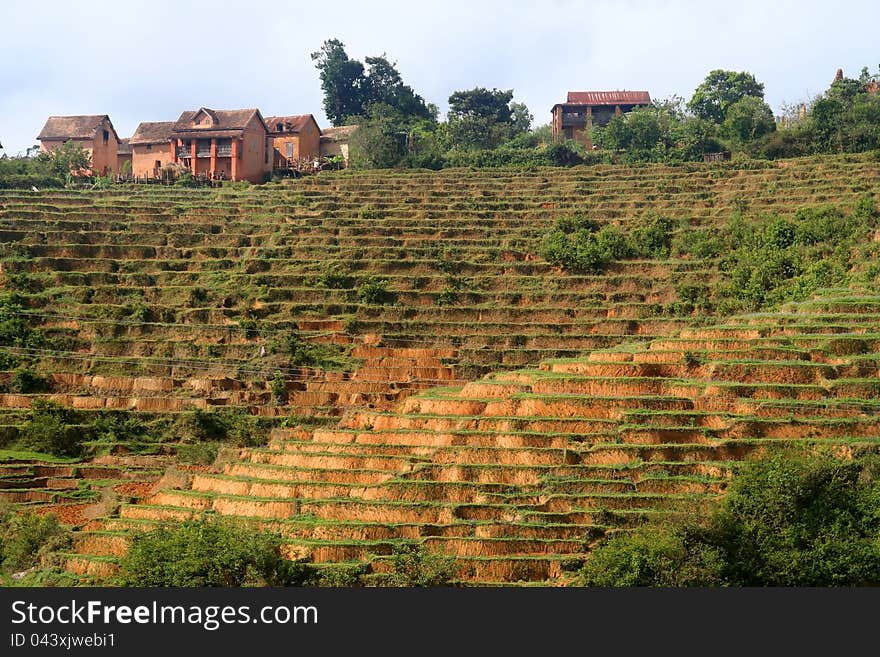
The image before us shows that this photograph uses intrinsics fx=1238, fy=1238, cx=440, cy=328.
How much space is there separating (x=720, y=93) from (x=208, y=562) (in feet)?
152

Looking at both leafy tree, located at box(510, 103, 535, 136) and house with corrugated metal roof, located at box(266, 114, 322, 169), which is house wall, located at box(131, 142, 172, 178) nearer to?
house with corrugated metal roof, located at box(266, 114, 322, 169)

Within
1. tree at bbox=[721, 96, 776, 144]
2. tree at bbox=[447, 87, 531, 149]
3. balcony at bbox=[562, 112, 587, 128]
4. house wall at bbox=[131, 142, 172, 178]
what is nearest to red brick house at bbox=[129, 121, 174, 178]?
house wall at bbox=[131, 142, 172, 178]

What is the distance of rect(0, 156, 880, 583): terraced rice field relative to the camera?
24859mm

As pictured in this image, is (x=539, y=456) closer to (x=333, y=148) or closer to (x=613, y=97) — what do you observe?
(x=333, y=148)

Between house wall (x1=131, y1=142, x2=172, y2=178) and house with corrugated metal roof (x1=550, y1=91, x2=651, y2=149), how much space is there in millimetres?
19486

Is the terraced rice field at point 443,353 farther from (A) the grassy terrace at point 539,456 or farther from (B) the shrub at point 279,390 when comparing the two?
(B) the shrub at point 279,390

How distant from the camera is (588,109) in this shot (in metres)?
63.0

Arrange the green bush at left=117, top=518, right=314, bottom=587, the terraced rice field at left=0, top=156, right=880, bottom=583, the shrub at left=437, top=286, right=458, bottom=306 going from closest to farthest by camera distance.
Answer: the green bush at left=117, top=518, right=314, bottom=587 → the terraced rice field at left=0, top=156, right=880, bottom=583 → the shrub at left=437, top=286, right=458, bottom=306

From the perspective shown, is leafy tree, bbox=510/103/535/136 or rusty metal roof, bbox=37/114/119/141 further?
leafy tree, bbox=510/103/535/136

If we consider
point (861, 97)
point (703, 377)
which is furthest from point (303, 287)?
point (861, 97)

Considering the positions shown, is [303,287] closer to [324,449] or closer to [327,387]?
[327,387]

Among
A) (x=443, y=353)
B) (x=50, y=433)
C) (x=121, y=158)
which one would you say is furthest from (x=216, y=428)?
(x=121, y=158)

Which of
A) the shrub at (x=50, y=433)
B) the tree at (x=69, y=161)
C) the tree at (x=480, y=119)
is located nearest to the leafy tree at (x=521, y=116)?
the tree at (x=480, y=119)

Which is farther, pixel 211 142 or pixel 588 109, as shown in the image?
pixel 588 109
